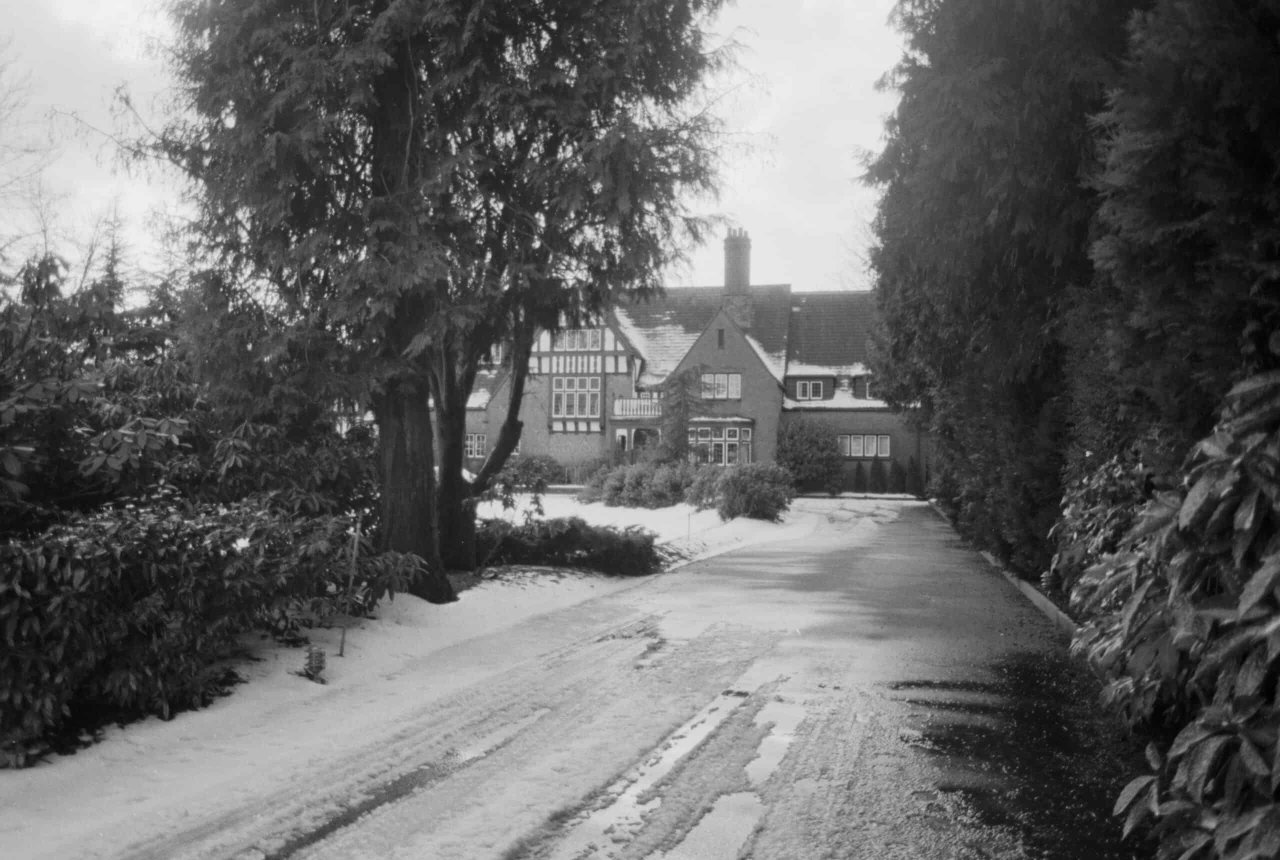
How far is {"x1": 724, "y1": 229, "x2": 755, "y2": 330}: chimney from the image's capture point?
208ft

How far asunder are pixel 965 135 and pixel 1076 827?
8.60m

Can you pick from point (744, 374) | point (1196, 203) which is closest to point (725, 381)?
point (744, 374)

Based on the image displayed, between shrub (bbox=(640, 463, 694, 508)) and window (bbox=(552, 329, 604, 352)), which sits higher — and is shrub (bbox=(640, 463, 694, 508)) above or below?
below

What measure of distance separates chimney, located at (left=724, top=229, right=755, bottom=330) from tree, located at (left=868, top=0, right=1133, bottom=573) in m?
46.1

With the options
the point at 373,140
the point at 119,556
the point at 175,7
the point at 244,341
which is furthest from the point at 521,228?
the point at 119,556

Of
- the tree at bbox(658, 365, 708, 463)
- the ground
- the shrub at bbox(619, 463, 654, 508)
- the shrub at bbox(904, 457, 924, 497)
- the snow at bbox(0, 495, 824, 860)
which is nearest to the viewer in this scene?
the ground

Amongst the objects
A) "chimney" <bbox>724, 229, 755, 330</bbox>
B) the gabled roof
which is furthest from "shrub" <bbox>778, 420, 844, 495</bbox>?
"chimney" <bbox>724, 229, 755, 330</bbox>

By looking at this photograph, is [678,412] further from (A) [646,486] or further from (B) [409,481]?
(B) [409,481]

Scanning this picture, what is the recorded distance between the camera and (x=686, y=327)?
6272 centimetres

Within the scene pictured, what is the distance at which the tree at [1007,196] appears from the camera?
11391 mm

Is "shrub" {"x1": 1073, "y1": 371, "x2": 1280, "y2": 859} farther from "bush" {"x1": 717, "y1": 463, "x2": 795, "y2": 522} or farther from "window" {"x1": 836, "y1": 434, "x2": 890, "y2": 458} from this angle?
"window" {"x1": 836, "y1": 434, "x2": 890, "y2": 458}

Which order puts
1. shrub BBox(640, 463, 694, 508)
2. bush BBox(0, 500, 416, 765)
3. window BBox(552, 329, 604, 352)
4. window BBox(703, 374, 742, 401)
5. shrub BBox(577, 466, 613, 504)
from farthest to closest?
window BBox(552, 329, 604, 352)
window BBox(703, 374, 742, 401)
shrub BBox(577, 466, 613, 504)
shrub BBox(640, 463, 694, 508)
bush BBox(0, 500, 416, 765)

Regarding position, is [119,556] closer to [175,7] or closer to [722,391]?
[175,7]

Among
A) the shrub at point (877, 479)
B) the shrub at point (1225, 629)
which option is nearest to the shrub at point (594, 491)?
the shrub at point (877, 479)
